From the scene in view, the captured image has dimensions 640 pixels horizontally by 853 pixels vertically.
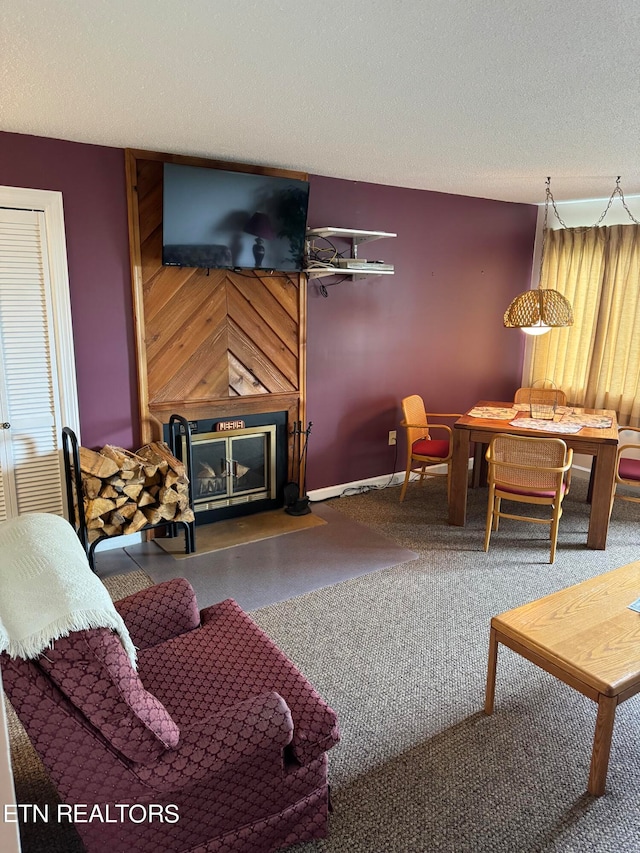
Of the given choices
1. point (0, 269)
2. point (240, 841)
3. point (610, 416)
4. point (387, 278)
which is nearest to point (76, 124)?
point (0, 269)

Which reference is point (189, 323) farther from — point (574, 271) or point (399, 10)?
point (574, 271)

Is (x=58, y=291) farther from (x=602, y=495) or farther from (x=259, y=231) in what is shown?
(x=602, y=495)

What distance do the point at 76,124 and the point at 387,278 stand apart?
2.52 meters

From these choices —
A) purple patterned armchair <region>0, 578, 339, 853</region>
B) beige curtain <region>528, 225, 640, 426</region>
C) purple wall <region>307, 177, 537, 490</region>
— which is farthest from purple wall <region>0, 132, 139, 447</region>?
beige curtain <region>528, 225, 640, 426</region>

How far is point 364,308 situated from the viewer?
4609 millimetres

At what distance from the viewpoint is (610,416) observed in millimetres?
4453

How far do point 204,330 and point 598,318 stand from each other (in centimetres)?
349

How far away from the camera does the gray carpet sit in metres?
3.27

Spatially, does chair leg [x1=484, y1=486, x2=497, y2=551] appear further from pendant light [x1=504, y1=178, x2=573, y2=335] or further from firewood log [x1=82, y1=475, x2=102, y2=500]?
firewood log [x1=82, y1=475, x2=102, y2=500]

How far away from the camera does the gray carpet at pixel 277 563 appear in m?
3.27

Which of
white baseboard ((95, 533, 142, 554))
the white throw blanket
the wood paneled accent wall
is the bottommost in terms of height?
white baseboard ((95, 533, 142, 554))

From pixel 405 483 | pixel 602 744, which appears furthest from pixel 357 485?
pixel 602 744

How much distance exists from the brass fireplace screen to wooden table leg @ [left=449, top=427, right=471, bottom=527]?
1317 millimetres

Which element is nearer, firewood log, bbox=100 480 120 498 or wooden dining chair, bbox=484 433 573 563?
firewood log, bbox=100 480 120 498
